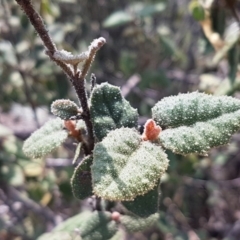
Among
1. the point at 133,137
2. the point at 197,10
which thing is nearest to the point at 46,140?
the point at 133,137

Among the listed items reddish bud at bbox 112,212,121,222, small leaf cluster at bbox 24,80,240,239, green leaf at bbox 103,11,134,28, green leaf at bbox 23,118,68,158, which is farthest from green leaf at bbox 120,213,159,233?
green leaf at bbox 103,11,134,28

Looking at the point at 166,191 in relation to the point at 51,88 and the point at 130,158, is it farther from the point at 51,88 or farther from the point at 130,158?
the point at 130,158

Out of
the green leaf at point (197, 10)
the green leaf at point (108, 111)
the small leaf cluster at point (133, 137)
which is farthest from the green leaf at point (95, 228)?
the green leaf at point (197, 10)

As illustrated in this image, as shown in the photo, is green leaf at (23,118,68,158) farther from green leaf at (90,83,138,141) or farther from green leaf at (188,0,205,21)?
green leaf at (188,0,205,21)

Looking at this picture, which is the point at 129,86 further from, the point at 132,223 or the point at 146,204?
the point at 146,204

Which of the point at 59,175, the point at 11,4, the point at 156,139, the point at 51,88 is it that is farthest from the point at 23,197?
the point at 156,139
